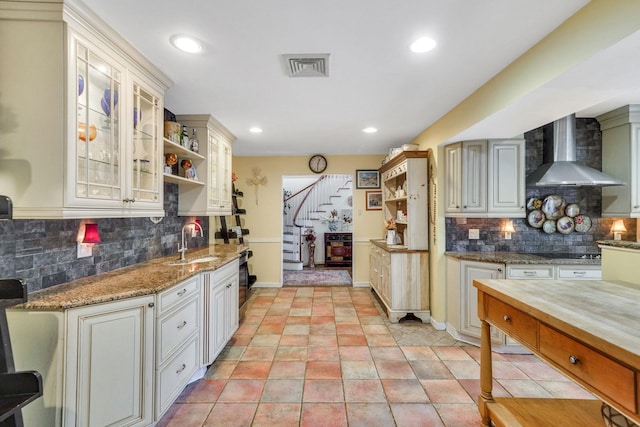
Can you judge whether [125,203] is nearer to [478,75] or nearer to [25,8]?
[25,8]

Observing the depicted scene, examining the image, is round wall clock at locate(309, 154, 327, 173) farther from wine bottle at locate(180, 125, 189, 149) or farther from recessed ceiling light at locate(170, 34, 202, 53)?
recessed ceiling light at locate(170, 34, 202, 53)

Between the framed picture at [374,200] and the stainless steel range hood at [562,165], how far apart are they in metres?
2.47

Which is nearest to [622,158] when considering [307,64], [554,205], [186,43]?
[554,205]

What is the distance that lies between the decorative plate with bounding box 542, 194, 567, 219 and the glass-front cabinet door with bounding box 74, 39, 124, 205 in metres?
4.09

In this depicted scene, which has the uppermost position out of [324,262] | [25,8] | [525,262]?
[25,8]

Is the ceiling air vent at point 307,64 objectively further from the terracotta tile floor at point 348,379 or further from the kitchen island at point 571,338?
the terracotta tile floor at point 348,379

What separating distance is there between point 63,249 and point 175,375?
109 cm

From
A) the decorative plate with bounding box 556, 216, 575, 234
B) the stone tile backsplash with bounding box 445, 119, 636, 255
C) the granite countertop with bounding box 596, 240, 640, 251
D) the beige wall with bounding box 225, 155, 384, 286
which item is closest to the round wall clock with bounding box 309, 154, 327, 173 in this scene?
the beige wall with bounding box 225, 155, 384, 286

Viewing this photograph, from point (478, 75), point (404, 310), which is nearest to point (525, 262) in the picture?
point (404, 310)

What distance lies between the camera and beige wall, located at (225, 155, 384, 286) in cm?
536

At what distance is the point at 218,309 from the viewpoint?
2.62 metres

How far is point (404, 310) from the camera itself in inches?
146

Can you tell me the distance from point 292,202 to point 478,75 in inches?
254

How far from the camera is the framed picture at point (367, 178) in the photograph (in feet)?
17.5
